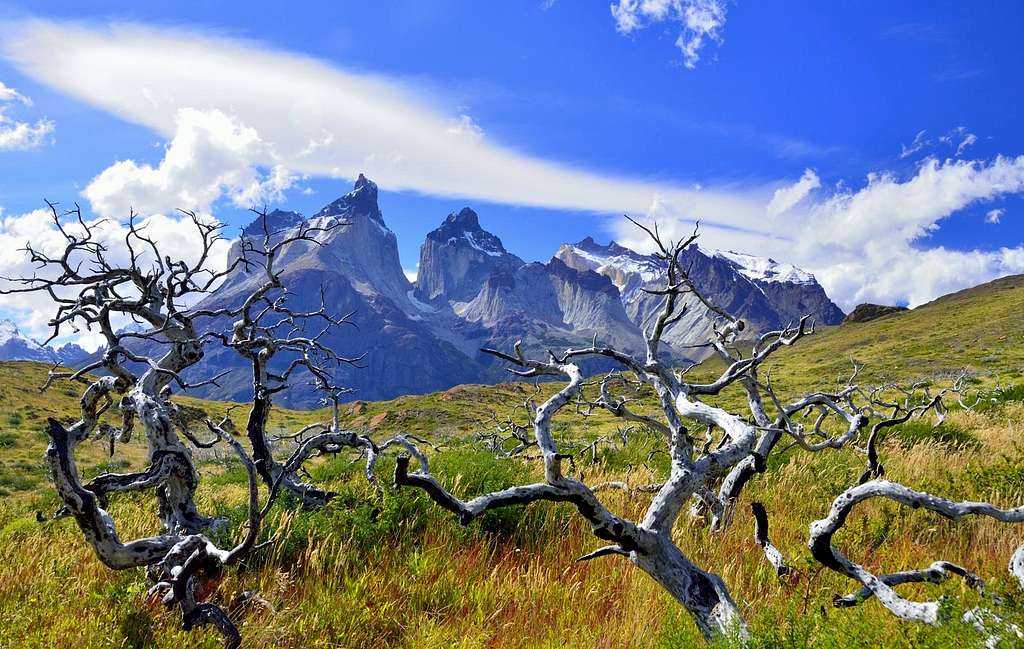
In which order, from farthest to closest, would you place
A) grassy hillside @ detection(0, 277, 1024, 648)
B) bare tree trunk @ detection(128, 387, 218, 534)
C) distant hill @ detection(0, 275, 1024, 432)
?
distant hill @ detection(0, 275, 1024, 432) < bare tree trunk @ detection(128, 387, 218, 534) < grassy hillside @ detection(0, 277, 1024, 648)

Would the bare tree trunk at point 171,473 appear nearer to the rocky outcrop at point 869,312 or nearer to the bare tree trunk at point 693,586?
the bare tree trunk at point 693,586

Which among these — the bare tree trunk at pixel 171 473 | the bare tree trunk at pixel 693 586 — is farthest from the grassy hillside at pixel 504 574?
the bare tree trunk at pixel 171 473

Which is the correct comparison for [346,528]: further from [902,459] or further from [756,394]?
[902,459]

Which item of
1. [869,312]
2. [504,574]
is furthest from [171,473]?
[869,312]

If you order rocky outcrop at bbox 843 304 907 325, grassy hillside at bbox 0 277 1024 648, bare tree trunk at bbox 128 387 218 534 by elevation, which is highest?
rocky outcrop at bbox 843 304 907 325

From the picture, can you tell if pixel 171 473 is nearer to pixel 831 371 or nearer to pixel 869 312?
pixel 831 371

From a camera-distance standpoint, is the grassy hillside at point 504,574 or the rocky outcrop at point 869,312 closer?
the grassy hillside at point 504,574

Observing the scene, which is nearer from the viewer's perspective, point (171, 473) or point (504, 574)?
point (504, 574)

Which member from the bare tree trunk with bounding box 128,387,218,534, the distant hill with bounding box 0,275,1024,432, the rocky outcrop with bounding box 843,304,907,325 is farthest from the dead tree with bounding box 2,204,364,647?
the rocky outcrop with bounding box 843,304,907,325

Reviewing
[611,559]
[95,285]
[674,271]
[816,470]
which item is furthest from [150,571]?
[816,470]

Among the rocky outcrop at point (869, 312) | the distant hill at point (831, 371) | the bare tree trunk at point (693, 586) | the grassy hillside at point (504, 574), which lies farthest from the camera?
the rocky outcrop at point (869, 312)

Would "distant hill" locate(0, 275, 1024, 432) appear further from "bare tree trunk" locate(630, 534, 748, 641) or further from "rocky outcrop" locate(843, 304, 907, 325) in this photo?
"rocky outcrop" locate(843, 304, 907, 325)

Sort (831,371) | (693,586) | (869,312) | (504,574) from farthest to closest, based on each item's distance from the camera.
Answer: (869,312)
(831,371)
(504,574)
(693,586)

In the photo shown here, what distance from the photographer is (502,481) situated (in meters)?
7.62
